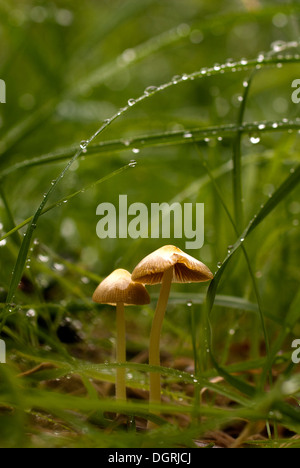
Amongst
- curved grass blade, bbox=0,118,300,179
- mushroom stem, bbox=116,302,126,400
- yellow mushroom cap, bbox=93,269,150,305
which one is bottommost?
mushroom stem, bbox=116,302,126,400

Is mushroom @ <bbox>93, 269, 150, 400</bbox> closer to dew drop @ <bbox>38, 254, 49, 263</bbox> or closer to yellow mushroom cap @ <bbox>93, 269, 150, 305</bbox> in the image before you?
yellow mushroom cap @ <bbox>93, 269, 150, 305</bbox>

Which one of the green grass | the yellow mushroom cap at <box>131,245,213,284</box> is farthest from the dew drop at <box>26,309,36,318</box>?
the yellow mushroom cap at <box>131,245,213,284</box>

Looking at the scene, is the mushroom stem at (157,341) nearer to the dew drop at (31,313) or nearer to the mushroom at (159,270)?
the mushroom at (159,270)

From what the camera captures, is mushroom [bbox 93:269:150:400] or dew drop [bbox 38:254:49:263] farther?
dew drop [bbox 38:254:49:263]

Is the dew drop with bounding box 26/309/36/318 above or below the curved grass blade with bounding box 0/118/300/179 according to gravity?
below

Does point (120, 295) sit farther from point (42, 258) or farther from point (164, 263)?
point (42, 258)

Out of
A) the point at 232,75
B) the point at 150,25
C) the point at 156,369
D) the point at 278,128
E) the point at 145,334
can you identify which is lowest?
the point at 156,369
